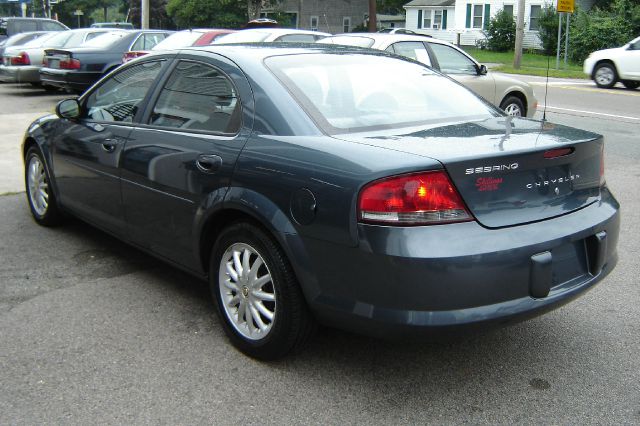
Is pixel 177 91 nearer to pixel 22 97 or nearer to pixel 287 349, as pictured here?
pixel 287 349

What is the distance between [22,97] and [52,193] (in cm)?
1294

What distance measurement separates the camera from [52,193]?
18.8 ft

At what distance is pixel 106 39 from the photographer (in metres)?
16.2

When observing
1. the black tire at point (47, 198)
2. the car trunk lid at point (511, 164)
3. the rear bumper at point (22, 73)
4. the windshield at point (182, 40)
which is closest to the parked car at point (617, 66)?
the windshield at point (182, 40)

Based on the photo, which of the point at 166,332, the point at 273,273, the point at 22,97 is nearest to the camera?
the point at 273,273

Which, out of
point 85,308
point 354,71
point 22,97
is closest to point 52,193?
point 85,308

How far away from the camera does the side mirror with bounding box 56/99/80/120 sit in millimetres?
5121

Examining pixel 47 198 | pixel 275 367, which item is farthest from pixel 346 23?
pixel 275 367

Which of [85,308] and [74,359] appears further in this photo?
[85,308]

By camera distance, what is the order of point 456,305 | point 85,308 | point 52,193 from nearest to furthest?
point 456,305
point 85,308
point 52,193

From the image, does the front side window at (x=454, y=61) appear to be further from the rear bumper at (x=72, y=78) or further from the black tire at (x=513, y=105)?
the rear bumper at (x=72, y=78)

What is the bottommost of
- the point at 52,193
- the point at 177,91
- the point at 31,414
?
the point at 31,414

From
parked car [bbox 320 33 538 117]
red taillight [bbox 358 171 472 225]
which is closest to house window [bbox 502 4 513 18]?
parked car [bbox 320 33 538 117]

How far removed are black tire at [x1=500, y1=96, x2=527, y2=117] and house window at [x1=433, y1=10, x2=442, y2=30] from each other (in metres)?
48.4
